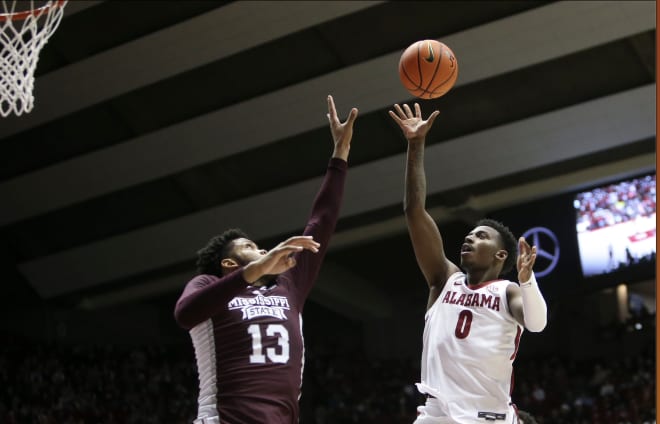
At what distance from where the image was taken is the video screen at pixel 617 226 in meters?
17.0

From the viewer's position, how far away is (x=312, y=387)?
2164 cm

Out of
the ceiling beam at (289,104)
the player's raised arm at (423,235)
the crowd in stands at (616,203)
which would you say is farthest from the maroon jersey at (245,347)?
the crowd in stands at (616,203)

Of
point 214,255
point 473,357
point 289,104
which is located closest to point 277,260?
point 214,255

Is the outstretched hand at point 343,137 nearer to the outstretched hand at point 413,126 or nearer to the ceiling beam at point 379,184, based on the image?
the outstretched hand at point 413,126

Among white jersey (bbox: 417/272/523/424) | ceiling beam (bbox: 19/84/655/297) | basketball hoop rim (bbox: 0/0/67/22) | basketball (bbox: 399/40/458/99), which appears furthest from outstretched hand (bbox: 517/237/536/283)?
ceiling beam (bbox: 19/84/655/297)

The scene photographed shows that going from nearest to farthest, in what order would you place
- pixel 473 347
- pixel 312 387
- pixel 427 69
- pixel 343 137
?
pixel 473 347 → pixel 343 137 → pixel 427 69 → pixel 312 387

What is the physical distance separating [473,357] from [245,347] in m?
1.12

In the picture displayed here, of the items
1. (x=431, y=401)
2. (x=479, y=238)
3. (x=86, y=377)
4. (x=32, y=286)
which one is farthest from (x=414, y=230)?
(x=32, y=286)

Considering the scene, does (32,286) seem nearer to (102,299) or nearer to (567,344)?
(102,299)

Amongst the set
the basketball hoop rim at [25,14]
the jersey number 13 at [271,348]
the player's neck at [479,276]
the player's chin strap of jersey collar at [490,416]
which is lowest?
the player's chin strap of jersey collar at [490,416]

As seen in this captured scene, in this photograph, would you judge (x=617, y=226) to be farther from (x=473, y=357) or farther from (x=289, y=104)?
(x=473, y=357)

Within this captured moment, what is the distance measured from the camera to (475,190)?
19.4 meters

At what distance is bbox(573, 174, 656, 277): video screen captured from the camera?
17047 millimetres

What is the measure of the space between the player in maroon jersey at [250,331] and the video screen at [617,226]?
13.1 meters
